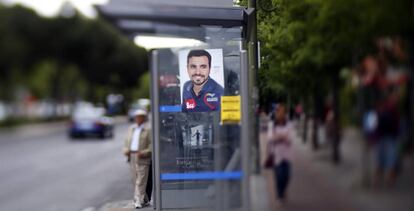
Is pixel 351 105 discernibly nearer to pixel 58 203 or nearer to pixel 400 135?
pixel 400 135

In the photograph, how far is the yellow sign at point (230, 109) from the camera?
22.3 ft

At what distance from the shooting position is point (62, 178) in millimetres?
16188

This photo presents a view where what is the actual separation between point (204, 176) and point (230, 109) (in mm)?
924

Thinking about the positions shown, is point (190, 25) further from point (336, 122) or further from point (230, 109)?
point (336, 122)

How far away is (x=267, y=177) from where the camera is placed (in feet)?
26.7

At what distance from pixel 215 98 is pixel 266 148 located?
1.49 meters

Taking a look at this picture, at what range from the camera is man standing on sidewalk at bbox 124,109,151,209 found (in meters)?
8.48

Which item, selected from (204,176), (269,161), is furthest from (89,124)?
(204,176)

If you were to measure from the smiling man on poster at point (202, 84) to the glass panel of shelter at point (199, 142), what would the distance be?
66 millimetres

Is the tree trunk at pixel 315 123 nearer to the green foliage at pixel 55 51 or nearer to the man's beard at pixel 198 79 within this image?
the man's beard at pixel 198 79

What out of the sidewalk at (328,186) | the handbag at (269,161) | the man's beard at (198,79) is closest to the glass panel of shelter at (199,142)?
the man's beard at (198,79)

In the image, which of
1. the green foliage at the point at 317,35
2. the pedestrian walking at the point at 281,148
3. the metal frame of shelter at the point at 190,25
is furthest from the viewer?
the pedestrian walking at the point at 281,148

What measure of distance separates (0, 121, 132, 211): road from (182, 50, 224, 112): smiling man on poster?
208 cm

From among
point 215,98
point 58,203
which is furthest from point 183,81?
point 58,203
